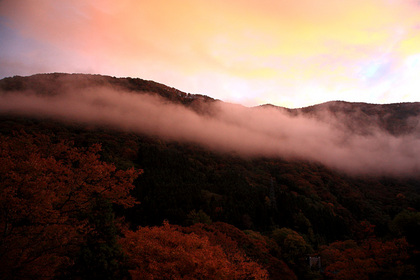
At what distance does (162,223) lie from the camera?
62.1 metres

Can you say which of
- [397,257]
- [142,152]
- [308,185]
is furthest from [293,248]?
[308,185]

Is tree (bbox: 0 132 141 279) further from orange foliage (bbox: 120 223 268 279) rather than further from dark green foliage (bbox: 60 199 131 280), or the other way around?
dark green foliage (bbox: 60 199 131 280)

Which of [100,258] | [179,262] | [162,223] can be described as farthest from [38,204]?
[162,223]

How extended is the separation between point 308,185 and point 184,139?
103 metres

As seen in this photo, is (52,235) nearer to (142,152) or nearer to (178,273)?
(178,273)

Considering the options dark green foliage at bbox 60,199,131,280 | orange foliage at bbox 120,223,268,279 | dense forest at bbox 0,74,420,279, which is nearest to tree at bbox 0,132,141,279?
dense forest at bbox 0,74,420,279

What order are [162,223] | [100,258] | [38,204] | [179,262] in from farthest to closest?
[162,223], [100,258], [179,262], [38,204]

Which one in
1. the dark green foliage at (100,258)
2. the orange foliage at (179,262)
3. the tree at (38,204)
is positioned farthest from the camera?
the dark green foliage at (100,258)

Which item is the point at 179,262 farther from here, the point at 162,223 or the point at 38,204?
the point at 162,223

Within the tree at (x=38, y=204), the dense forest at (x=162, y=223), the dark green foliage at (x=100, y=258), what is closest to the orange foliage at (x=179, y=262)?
the dense forest at (x=162, y=223)

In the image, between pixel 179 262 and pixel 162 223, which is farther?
pixel 162 223

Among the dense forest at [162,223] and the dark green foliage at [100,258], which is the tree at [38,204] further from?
the dark green foliage at [100,258]

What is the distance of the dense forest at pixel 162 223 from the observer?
13.5 meters

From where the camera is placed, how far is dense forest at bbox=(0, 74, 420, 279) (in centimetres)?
1355
